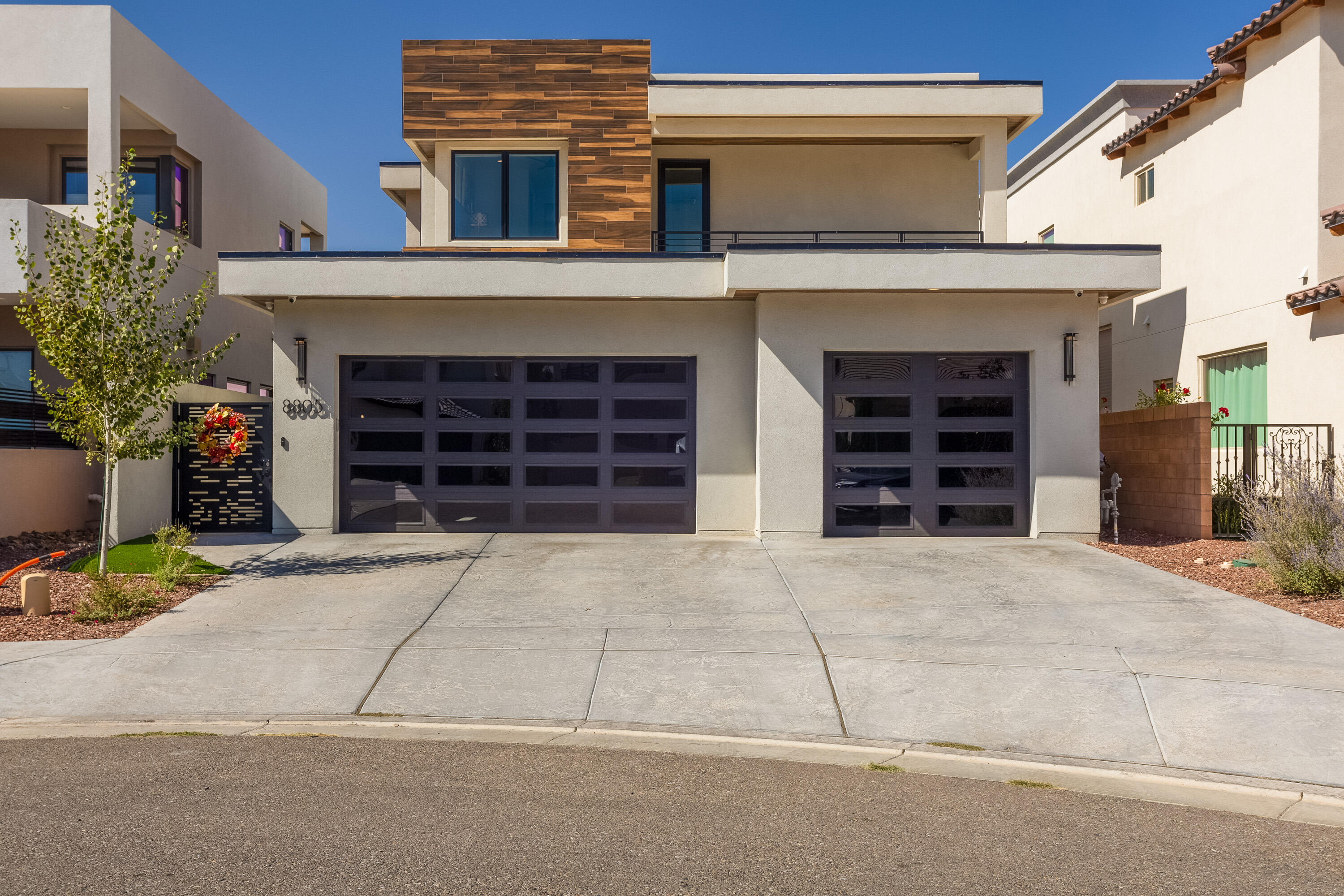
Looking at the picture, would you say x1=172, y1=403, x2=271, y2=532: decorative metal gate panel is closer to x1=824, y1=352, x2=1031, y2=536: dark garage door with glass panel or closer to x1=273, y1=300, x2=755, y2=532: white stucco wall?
x1=273, y1=300, x2=755, y2=532: white stucco wall

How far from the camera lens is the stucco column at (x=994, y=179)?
15.3 meters

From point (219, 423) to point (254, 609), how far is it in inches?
178

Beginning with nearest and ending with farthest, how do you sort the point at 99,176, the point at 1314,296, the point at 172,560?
the point at 172,560 → the point at 99,176 → the point at 1314,296

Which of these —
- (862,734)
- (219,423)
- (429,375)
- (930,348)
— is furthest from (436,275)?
(862,734)

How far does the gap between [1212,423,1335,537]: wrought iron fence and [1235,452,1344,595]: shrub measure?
77.6 inches

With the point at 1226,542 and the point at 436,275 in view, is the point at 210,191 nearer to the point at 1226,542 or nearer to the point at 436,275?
the point at 436,275

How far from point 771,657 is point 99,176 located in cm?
1090

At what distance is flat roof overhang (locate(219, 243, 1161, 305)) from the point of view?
12.5 meters

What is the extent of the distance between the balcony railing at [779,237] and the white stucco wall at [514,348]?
356 centimetres

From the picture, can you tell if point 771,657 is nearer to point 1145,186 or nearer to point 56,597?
point 56,597

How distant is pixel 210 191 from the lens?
62.6ft

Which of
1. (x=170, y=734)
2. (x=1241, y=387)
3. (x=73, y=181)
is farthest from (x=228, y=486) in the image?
(x=1241, y=387)

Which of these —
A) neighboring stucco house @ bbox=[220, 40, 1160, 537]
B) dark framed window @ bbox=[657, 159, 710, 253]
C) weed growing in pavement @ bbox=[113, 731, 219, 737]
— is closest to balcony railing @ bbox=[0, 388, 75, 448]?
neighboring stucco house @ bbox=[220, 40, 1160, 537]

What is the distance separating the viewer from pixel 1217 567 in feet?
36.1
